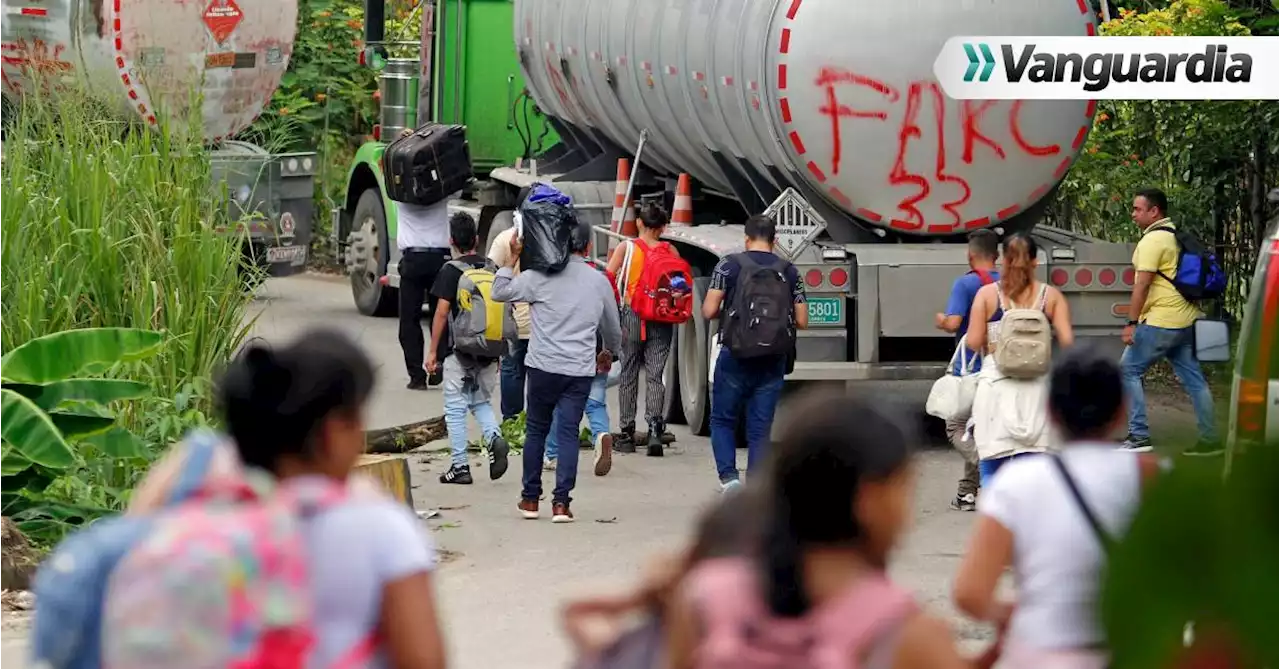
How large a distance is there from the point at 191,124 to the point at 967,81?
389cm

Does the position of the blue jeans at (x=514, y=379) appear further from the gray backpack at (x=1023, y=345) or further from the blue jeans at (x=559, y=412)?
the gray backpack at (x=1023, y=345)

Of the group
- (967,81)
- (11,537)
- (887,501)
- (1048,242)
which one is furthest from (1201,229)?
(887,501)

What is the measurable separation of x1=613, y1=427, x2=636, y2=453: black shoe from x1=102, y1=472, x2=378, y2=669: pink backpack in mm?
8788

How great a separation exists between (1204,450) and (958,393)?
24.7ft

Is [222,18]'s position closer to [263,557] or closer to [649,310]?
[649,310]

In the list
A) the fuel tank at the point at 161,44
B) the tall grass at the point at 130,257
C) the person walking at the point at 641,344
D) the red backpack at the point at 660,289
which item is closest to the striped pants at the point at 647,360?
the person walking at the point at 641,344

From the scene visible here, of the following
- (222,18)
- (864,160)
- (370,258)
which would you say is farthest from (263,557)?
(370,258)

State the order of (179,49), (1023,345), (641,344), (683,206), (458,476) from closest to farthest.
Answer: (1023,345) < (458,476) < (641,344) < (683,206) < (179,49)

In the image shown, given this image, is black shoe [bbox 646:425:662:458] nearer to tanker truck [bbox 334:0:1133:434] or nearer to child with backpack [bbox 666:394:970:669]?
tanker truck [bbox 334:0:1133:434]

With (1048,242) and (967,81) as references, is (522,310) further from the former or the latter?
(1048,242)

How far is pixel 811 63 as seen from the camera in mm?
10148

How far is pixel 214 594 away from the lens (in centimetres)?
239

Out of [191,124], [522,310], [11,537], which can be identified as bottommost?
[11,537]

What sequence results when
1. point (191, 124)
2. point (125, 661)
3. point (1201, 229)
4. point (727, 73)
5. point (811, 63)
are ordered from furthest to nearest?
point (1201, 229) < point (727, 73) < point (811, 63) < point (191, 124) < point (125, 661)
